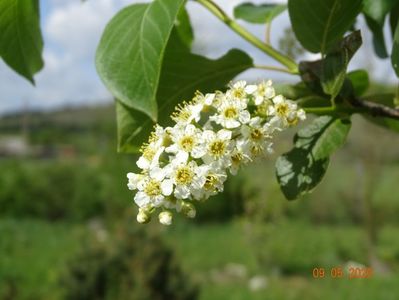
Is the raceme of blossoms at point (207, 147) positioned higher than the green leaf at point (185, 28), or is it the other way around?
the raceme of blossoms at point (207, 147)

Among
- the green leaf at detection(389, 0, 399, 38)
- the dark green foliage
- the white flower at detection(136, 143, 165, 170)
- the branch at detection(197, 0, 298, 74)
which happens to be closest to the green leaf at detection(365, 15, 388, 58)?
the green leaf at detection(389, 0, 399, 38)

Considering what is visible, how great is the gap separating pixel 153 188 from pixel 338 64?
0.68ft

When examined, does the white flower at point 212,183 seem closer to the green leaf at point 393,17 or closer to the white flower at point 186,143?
the white flower at point 186,143

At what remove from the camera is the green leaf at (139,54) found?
549 mm

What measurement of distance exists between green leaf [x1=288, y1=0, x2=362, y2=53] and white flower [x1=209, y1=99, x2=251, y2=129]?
11 centimetres

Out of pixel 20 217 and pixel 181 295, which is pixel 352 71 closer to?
pixel 181 295

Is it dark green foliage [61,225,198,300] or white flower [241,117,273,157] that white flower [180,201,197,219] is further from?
dark green foliage [61,225,198,300]

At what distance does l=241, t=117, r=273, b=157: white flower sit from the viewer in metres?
0.54

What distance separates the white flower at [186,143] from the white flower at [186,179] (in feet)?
0.04

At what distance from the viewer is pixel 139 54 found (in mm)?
562
